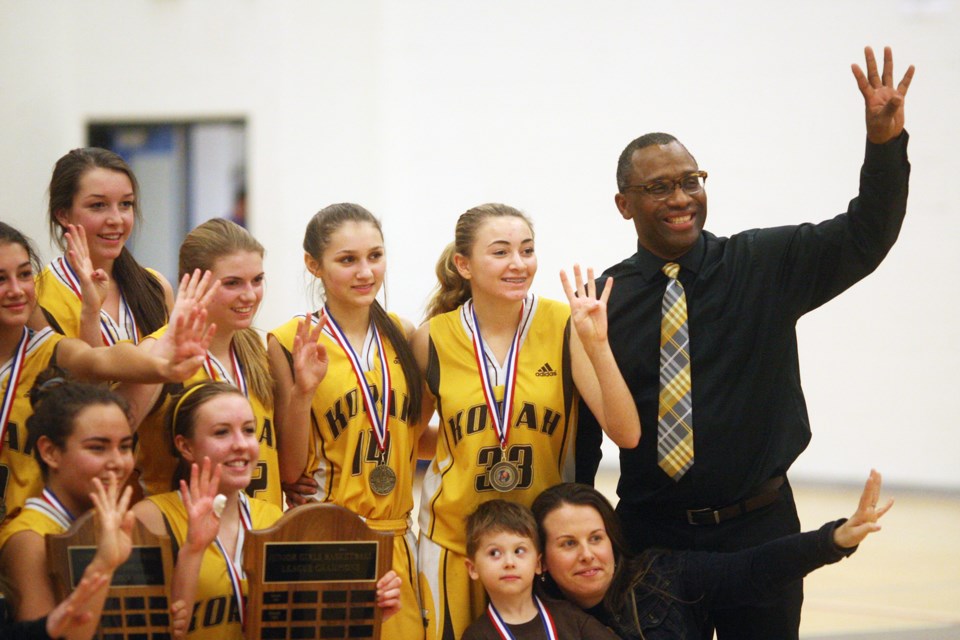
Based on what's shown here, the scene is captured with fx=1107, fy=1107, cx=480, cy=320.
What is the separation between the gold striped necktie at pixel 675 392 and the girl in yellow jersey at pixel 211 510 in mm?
965

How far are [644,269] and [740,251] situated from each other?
32 cm

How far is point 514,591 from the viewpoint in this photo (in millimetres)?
3457

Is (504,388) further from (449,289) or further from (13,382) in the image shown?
(13,382)

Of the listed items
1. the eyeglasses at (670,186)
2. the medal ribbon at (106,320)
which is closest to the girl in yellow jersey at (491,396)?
the eyeglasses at (670,186)

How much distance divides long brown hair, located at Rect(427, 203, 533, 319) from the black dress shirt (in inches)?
22.8

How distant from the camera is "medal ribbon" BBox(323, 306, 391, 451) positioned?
12.4 feet

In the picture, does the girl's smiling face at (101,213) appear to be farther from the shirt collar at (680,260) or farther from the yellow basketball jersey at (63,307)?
the shirt collar at (680,260)

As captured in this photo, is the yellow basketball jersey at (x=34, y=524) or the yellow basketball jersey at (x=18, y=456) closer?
the yellow basketball jersey at (x=34, y=524)

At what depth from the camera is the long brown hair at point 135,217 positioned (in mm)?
3871

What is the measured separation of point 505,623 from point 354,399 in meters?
0.91

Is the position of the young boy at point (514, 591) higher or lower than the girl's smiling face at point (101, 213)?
lower

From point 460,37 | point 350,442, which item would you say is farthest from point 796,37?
point 350,442

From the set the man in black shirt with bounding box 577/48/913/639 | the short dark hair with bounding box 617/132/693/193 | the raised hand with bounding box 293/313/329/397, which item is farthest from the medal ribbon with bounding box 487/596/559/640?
the short dark hair with bounding box 617/132/693/193

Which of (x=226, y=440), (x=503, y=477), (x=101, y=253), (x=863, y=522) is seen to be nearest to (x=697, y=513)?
(x=863, y=522)
